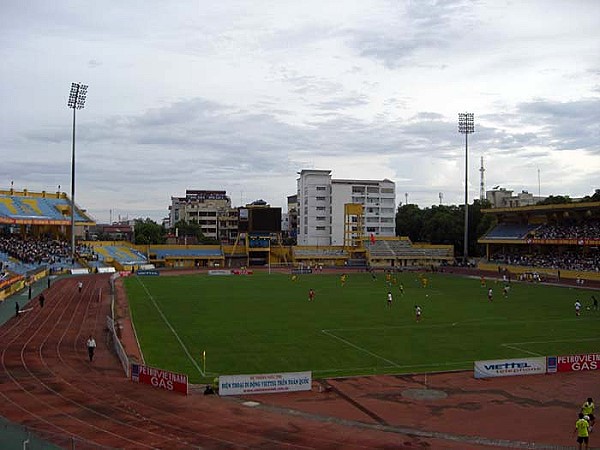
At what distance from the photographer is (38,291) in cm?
5597

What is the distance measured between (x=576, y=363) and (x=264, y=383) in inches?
567

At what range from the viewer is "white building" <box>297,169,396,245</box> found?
125 m

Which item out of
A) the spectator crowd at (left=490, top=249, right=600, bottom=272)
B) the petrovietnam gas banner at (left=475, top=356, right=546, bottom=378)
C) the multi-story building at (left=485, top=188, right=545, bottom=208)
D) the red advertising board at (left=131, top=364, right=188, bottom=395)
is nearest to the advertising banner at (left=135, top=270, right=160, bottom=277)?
the spectator crowd at (left=490, top=249, right=600, bottom=272)

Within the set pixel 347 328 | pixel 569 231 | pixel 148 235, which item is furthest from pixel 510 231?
pixel 148 235

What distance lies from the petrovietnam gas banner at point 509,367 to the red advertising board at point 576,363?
89 centimetres

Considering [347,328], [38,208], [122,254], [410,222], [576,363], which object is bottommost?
[347,328]

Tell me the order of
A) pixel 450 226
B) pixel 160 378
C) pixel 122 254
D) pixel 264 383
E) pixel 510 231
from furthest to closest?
pixel 450 226 → pixel 510 231 → pixel 122 254 → pixel 160 378 → pixel 264 383

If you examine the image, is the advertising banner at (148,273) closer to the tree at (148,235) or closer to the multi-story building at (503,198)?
the tree at (148,235)

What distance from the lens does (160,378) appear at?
23844 mm

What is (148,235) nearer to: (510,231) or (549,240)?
(510,231)

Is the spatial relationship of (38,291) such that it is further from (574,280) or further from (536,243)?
(536,243)

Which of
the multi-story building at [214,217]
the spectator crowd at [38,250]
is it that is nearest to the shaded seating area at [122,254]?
the spectator crowd at [38,250]

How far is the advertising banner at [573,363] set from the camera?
2712 cm

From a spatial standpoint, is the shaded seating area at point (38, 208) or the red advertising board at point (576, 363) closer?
the red advertising board at point (576, 363)
